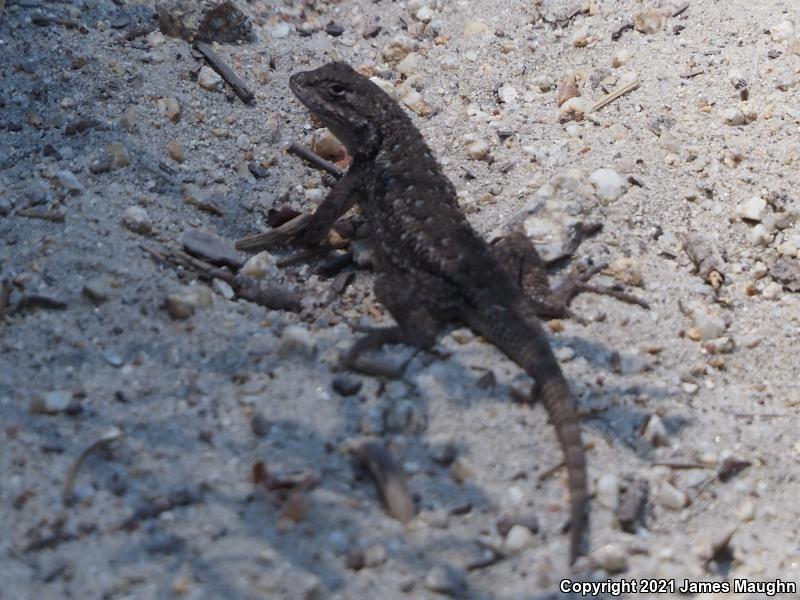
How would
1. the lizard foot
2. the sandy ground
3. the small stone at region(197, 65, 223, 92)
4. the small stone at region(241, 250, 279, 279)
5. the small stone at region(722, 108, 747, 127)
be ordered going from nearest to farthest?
the sandy ground, the lizard foot, the small stone at region(241, 250, 279, 279), the small stone at region(722, 108, 747, 127), the small stone at region(197, 65, 223, 92)

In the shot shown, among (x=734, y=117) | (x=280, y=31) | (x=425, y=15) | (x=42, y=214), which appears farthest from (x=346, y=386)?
(x=425, y=15)

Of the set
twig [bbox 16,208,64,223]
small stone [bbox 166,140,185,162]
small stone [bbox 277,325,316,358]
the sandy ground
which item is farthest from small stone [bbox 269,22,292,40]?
small stone [bbox 277,325,316,358]

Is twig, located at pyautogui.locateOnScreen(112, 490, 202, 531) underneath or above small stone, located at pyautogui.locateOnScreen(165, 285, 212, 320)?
underneath

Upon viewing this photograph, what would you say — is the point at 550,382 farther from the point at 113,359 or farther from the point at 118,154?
the point at 118,154

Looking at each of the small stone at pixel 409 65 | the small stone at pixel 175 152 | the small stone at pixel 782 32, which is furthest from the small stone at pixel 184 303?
the small stone at pixel 782 32

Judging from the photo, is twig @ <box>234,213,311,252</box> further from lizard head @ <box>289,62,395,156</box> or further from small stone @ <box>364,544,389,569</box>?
small stone @ <box>364,544,389,569</box>

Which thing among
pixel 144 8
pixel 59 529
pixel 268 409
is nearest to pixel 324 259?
pixel 268 409

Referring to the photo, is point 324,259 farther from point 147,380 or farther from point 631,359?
point 631,359
